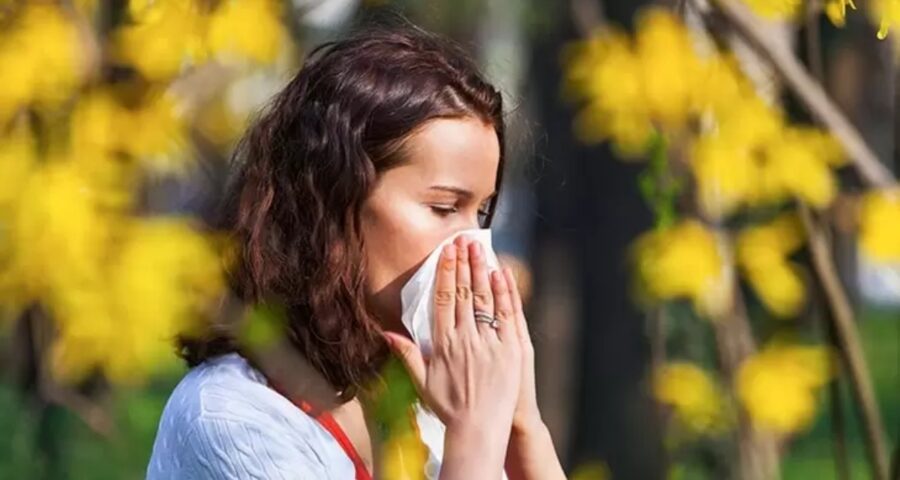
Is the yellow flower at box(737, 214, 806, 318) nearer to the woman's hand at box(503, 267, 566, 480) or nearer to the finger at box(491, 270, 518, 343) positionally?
the woman's hand at box(503, 267, 566, 480)

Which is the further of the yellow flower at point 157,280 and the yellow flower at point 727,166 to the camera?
the yellow flower at point 727,166

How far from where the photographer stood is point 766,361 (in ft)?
12.5

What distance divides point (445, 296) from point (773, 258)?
1804 mm

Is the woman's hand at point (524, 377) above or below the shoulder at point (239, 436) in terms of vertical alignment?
above

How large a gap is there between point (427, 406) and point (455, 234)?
213 millimetres

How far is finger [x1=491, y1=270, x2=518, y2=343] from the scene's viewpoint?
2.20 meters

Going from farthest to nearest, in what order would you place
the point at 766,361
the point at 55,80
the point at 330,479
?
the point at 766,361, the point at 55,80, the point at 330,479

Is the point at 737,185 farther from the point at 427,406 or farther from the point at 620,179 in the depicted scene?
the point at 427,406

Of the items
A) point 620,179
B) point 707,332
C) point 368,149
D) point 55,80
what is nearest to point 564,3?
point 620,179

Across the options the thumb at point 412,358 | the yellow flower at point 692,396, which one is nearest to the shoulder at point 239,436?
the thumb at point 412,358

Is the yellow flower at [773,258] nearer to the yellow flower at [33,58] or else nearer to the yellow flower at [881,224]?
the yellow flower at [881,224]

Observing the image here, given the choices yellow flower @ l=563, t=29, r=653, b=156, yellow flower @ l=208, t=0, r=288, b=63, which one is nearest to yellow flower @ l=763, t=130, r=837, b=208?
yellow flower @ l=563, t=29, r=653, b=156

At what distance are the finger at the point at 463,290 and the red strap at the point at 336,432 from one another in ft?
0.62

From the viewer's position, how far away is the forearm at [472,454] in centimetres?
210
